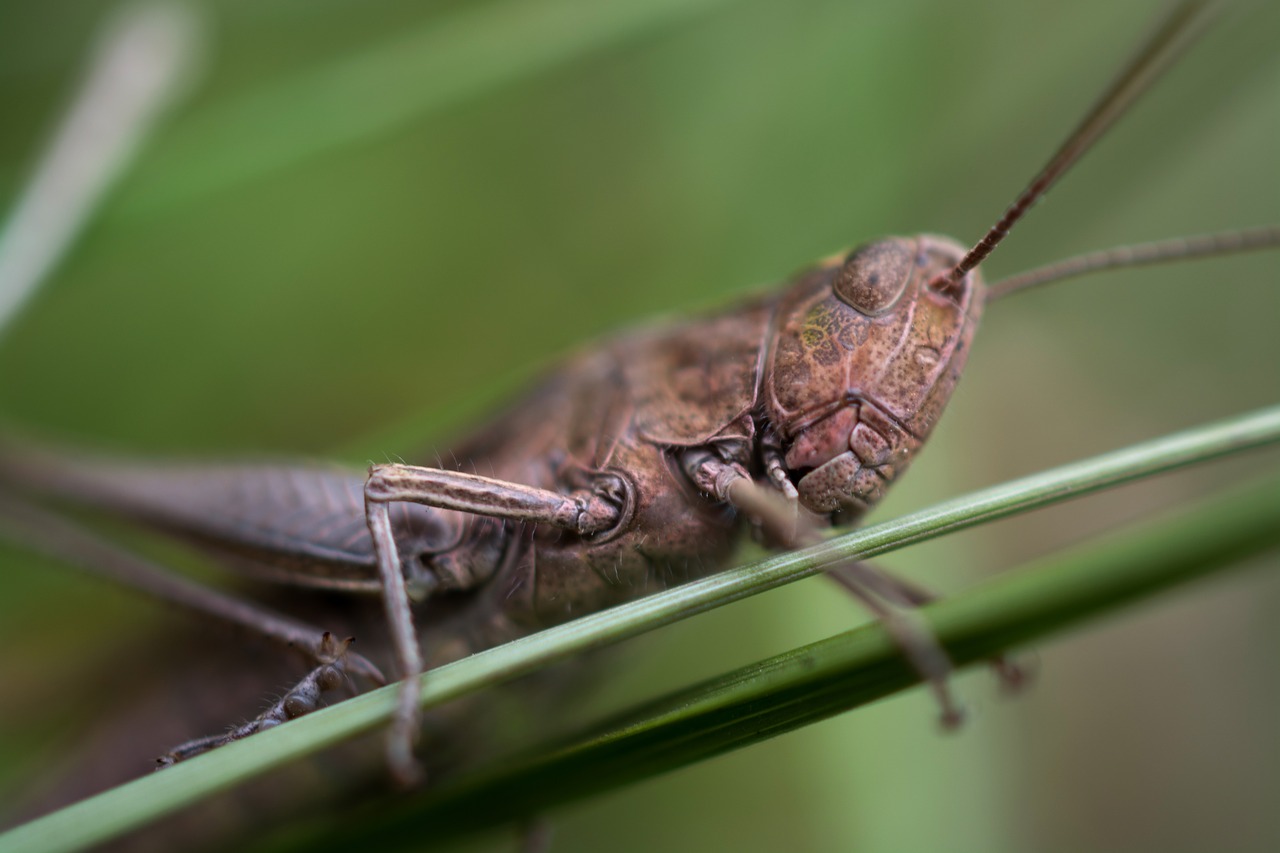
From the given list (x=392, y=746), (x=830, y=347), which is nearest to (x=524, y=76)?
(x=830, y=347)

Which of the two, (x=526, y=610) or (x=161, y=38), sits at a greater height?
(x=161, y=38)

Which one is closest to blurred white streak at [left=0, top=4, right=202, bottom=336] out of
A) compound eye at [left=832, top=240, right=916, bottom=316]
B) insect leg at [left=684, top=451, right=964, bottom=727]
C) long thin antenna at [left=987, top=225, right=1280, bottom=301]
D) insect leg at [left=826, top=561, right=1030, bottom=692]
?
insect leg at [left=684, top=451, right=964, bottom=727]

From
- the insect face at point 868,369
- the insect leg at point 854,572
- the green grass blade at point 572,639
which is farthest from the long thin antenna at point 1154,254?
the insect leg at point 854,572

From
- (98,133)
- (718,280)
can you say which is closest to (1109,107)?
(718,280)

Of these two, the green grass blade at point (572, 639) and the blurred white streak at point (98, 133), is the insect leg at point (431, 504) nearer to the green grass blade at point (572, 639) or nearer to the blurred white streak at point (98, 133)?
the green grass blade at point (572, 639)

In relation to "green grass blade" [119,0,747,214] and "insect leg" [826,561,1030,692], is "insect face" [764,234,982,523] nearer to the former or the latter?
"insect leg" [826,561,1030,692]

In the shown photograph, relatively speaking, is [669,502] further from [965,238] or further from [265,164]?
[265,164]

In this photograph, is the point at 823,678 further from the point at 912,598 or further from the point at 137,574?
the point at 137,574
